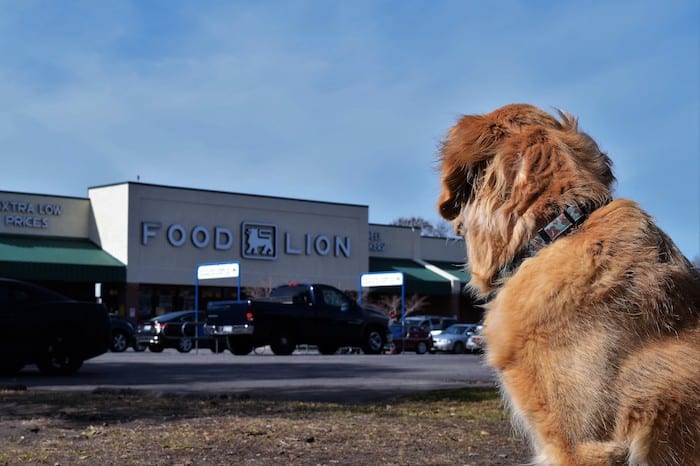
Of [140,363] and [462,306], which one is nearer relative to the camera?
[140,363]

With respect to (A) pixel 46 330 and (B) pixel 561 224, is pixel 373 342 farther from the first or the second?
(B) pixel 561 224

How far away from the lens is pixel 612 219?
9.21 ft

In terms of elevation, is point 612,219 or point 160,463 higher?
point 612,219

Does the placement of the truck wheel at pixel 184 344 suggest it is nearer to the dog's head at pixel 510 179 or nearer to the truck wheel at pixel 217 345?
the truck wheel at pixel 217 345

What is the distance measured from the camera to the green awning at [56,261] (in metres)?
49.1

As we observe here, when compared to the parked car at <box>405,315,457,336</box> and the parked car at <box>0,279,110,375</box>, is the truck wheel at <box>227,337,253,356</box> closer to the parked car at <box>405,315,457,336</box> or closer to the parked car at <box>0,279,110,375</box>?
the parked car at <box>0,279,110,375</box>

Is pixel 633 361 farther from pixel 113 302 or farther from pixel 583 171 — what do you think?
pixel 113 302

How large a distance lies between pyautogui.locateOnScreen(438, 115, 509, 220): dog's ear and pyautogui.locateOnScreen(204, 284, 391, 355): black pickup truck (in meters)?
23.9

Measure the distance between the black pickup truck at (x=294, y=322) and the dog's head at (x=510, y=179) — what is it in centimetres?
2394

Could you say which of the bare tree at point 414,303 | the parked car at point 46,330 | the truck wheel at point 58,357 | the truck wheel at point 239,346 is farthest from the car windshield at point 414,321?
the truck wheel at point 58,357

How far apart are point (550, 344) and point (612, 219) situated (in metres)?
0.42

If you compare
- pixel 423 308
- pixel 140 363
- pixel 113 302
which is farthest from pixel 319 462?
pixel 423 308

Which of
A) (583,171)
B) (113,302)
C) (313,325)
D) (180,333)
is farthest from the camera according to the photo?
(113,302)

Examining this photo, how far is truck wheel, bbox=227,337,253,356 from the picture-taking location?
27.6 meters
